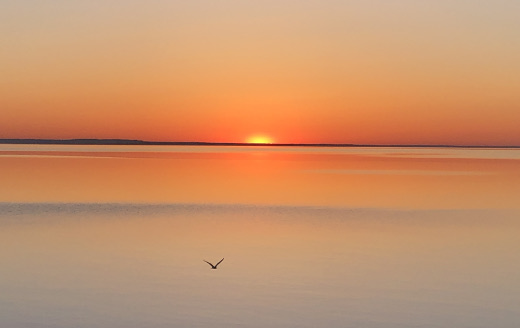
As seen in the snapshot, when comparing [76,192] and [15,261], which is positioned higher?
[76,192]

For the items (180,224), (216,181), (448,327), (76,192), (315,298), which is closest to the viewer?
(448,327)

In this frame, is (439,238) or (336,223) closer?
(439,238)

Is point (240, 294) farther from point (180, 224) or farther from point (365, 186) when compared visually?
point (365, 186)

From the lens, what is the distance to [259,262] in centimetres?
1441

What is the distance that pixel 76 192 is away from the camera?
31.3 meters

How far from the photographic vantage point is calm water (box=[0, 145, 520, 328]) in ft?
34.6

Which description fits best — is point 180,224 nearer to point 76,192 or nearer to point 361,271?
point 361,271

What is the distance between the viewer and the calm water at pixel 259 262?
34.6ft

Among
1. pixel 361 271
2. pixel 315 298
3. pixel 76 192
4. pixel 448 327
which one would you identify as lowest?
pixel 448 327

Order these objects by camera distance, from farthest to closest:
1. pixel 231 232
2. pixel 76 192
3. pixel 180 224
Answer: pixel 76 192
pixel 180 224
pixel 231 232

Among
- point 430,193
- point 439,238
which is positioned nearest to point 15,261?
point 439,238

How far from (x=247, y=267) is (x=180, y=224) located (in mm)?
7115

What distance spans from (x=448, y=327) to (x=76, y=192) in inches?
941

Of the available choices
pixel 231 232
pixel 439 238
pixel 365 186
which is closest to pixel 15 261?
pixel 231 232
